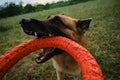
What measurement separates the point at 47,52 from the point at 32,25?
1.56 feet

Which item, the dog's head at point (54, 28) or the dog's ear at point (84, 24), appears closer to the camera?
the dog's head at point (54, 28)

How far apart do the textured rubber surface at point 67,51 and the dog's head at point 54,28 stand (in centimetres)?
14

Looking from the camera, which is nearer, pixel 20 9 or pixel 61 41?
pixel 61 41

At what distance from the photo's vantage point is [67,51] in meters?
2.54

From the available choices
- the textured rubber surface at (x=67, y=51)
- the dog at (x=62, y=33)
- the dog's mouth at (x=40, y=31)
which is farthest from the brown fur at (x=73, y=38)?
the textured rubber surface at (x=67, y=51)

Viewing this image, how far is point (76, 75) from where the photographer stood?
3.50 metres

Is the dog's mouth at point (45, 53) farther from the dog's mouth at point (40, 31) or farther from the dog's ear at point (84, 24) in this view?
the dog's ear at point (84, 24)

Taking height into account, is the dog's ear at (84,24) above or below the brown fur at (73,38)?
above

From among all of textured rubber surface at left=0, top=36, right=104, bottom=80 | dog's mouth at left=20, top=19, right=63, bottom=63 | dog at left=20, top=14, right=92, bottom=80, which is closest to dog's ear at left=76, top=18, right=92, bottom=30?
dog at left=20, top=14, right=92, bottom=80

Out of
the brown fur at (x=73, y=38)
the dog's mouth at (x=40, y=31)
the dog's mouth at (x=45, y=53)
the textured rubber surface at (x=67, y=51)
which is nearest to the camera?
the textured rubber surface at (x=67, y=51)

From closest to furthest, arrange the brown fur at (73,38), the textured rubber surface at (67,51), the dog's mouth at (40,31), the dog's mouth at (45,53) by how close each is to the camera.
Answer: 1. the textured rubber surface at (67,51)
2. the dog's mouth at (40,31)
3. the dog's mouth at (45,53)
4. the brown fur at (73,38)

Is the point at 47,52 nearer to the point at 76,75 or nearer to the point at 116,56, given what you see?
the point at 76,75

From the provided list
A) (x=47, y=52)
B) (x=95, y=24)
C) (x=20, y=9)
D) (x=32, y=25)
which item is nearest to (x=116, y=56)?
(x=47, y=52)

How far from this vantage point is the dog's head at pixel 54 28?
2760 millimetres
